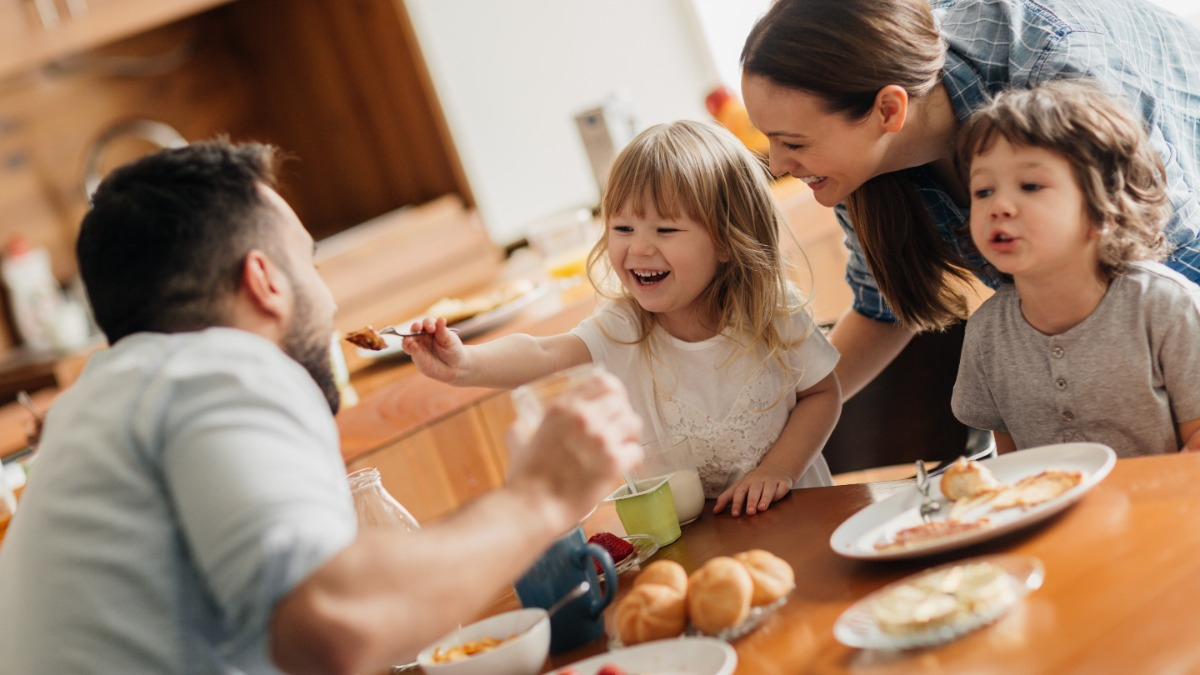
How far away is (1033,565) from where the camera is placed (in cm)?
97

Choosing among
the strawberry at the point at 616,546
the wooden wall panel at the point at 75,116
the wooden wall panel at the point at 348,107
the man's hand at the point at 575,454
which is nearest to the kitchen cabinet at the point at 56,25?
the wooden wall panel at the point at 75,116

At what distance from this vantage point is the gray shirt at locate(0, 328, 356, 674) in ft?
2.83

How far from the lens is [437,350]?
166 cm

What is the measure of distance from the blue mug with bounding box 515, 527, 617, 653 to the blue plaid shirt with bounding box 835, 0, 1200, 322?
0.81 meters

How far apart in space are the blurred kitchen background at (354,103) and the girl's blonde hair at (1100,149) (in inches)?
72.2

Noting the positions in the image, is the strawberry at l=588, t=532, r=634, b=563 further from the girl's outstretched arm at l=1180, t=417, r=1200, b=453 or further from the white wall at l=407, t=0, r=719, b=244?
the white wall at l=407, t=0, r=719, b=244

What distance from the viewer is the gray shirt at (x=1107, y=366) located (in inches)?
52.1

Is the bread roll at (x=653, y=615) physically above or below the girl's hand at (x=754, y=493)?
above

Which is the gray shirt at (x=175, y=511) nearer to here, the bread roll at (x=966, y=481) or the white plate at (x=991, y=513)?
the white plate at (x=991, y=513)

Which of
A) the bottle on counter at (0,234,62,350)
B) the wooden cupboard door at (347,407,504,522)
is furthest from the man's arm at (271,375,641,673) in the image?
the bottle on counter at (0,234,62,350)

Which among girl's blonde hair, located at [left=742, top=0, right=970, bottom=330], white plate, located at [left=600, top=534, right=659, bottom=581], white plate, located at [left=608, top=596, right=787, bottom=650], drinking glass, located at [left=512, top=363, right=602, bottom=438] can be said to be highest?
girl's blonde hair, located at [left=742, top=0, right=970, bottom=330]

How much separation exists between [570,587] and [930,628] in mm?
400

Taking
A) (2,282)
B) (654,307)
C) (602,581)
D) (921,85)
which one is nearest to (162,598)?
(602,581)

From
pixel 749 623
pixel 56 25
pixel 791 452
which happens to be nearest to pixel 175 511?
pixel 749 623
